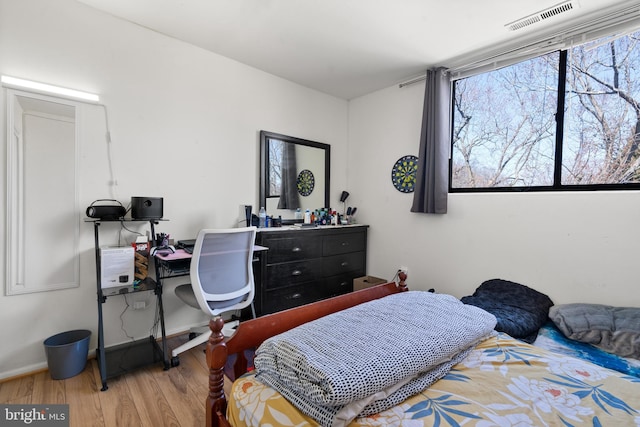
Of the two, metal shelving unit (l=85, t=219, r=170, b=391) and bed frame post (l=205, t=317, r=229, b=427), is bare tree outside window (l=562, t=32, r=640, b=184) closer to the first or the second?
bed frame post (l=205, t=317, r=229, b=427)

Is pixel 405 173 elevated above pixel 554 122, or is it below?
below

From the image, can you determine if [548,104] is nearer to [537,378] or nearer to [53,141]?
[537,378]

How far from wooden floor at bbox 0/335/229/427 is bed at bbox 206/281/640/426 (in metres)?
0.78

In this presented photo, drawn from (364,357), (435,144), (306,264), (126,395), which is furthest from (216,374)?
(435,144)

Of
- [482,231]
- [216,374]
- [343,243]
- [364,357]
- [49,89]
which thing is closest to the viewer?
[364,357]

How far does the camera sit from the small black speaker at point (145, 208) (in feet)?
7.01

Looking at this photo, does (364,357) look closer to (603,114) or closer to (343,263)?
(343,263)

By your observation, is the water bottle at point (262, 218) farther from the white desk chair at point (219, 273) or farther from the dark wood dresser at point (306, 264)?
the white desk chair at point (219, 273)

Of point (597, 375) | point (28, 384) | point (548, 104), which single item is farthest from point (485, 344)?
point (28, 384)

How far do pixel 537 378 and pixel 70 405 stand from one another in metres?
2.37

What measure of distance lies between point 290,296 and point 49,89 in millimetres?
2461

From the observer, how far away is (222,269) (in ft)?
6.85

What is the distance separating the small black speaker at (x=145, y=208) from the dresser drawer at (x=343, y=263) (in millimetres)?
1684

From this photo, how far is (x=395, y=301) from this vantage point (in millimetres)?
1421
